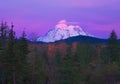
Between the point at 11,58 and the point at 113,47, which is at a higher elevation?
the point at 113,47

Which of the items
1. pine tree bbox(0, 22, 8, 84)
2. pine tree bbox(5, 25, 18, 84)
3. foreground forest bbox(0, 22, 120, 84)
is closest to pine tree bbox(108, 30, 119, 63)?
foreground forest bbox(0, 22, 120, 84)

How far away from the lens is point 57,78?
75.1m

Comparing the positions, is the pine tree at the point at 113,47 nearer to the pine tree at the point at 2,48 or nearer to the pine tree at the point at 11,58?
the pine tree at the point at 2,48

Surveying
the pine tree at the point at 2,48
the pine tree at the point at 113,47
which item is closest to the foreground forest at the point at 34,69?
the pine tree at the point at 2,48

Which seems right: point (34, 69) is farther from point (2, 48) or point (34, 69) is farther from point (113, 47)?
point (113, 47)

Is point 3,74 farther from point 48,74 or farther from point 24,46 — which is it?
point 48,74

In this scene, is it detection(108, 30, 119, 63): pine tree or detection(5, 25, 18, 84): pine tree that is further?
detection(108, 30, 119, 63): pine tree

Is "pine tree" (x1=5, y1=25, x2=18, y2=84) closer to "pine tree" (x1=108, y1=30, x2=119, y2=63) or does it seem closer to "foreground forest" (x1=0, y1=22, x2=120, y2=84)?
"foreground forest" (x1=0, y1=22, x2=120, y2=84)

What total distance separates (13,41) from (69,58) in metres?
16.3

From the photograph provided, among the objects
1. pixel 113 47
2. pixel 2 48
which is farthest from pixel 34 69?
pixel 113 47

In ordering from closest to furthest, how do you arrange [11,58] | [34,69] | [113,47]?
[11,58] → [34,69] → [113,47]

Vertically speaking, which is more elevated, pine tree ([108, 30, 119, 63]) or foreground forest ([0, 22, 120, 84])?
pine tree ([108, 30, 119, 63])

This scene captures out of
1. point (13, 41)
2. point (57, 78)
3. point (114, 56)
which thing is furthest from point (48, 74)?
point (114, 56)

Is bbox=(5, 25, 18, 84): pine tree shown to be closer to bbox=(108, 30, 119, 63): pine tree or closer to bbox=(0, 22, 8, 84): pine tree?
bbox=(0, 22, 8, 84): pine tree
